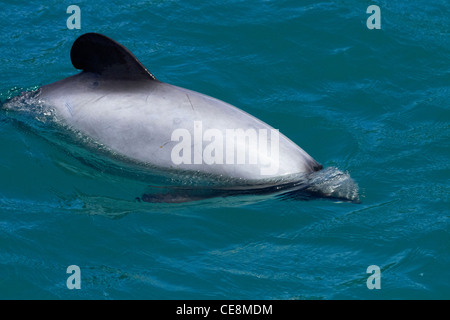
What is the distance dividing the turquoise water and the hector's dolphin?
42 cm

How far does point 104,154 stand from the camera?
11102 millimetres

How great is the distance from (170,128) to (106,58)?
147cm

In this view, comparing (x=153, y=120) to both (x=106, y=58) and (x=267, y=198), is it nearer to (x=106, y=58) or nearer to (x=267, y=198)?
(x=106, y=58)

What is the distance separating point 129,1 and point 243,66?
379cm
